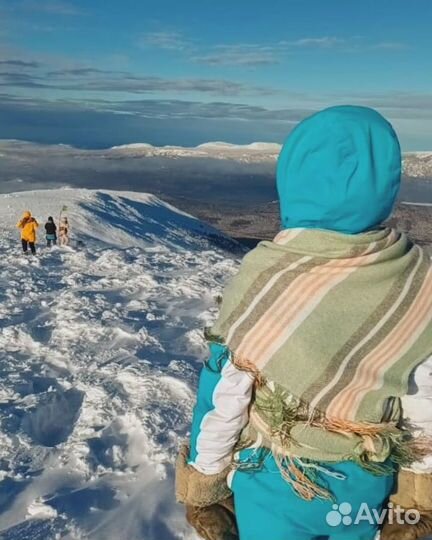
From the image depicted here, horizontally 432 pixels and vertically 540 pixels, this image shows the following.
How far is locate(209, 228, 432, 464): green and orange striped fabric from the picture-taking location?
1.56 meters

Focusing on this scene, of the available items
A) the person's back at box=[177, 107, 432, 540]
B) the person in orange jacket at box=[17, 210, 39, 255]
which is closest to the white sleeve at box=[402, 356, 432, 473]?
the person's back at box=[177, 107, 432, 540]

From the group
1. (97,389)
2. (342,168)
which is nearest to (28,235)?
(97,389)

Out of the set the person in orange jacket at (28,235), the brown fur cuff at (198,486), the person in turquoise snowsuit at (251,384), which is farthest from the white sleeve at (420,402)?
the person in orange jacket at (28,235)

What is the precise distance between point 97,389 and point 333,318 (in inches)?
166

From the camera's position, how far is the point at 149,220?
91.1 ft

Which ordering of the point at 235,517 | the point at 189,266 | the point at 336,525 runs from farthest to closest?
the point at 189,266 < the point at 235,517 < the point at 336,525

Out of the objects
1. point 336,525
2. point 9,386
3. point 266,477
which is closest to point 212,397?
point 266,477

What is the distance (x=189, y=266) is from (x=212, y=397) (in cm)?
1044

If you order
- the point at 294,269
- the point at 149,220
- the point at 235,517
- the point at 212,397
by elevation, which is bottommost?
the point at 149,220

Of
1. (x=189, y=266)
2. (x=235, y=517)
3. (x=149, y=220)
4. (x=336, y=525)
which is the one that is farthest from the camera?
(x=149, y=220)

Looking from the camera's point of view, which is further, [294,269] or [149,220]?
[149,220]

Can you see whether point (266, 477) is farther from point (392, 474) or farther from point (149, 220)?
point (149, 220)

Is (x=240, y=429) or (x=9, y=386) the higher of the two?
(x=240, y=429)

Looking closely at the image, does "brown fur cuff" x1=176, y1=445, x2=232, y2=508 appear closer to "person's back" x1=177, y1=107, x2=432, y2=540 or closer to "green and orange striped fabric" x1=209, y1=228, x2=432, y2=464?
"person's back" x1=177, y1=107, x2=432, y2=540
